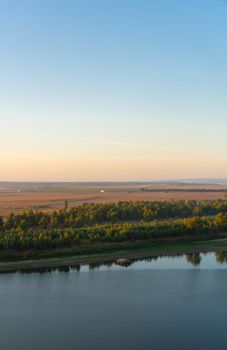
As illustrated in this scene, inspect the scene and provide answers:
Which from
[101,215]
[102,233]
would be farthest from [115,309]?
[101,215]

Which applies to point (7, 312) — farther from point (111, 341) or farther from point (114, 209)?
point (114, 209)

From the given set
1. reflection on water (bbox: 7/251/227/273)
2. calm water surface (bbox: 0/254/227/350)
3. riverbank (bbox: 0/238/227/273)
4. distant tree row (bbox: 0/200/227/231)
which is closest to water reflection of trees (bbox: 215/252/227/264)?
reflection on water (bbox: 7/251/227/273)

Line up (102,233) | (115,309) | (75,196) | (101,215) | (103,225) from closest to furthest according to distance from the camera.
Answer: (115,309), (102,233), (103,225), (101,215), (75,196)

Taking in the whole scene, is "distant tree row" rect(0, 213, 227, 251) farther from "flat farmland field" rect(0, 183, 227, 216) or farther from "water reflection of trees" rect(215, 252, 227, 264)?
"flat farmland field" rect(0, 183, 227, 216)

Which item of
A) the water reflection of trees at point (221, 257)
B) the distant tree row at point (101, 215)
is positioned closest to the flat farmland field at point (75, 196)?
the distant tree row at point (101, 215)

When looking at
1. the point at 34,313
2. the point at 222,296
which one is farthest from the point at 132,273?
the point at 34,313

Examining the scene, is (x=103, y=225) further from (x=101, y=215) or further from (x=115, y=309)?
(x=115, y=309)

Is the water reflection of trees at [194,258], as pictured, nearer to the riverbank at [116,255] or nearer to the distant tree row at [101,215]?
the riverbank at [116,255]
